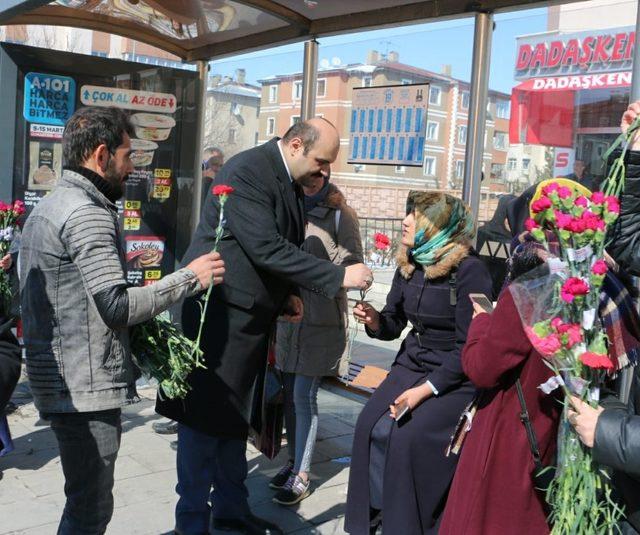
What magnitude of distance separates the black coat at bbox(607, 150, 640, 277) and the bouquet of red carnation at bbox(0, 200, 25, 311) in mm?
3854

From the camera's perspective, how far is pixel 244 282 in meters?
3.80

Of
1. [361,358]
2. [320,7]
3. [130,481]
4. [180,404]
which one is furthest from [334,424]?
[320,7]

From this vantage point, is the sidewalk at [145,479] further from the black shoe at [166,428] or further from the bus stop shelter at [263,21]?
the bus stop shelter at [263,21]

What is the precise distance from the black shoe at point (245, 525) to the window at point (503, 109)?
2.86m

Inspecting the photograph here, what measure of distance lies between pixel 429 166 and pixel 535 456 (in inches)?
112

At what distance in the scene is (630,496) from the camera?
2.31 m

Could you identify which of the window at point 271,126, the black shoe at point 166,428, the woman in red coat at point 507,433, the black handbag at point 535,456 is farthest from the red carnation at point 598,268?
the window at point 271,126

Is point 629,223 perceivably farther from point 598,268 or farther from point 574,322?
point 574,322

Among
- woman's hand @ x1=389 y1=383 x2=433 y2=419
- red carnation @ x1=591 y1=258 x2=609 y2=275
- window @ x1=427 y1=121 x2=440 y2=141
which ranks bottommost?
woman's hand @ x1=389 y1=383 x2=433 y2=419

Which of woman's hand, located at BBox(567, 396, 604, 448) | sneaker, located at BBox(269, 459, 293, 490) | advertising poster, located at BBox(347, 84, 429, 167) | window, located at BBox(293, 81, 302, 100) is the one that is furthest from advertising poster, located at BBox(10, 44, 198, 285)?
woman's hand, located at BBox(567, 396, 604, 448)

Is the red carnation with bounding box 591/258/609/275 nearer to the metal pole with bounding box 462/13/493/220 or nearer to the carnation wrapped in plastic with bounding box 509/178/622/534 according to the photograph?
the carnation wrapped in plastic with bounding box 509/178/622/534

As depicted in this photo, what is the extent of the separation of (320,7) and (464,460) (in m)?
3.83

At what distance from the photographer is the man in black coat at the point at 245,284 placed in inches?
146

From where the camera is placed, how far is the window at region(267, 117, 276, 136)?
22.4ft
